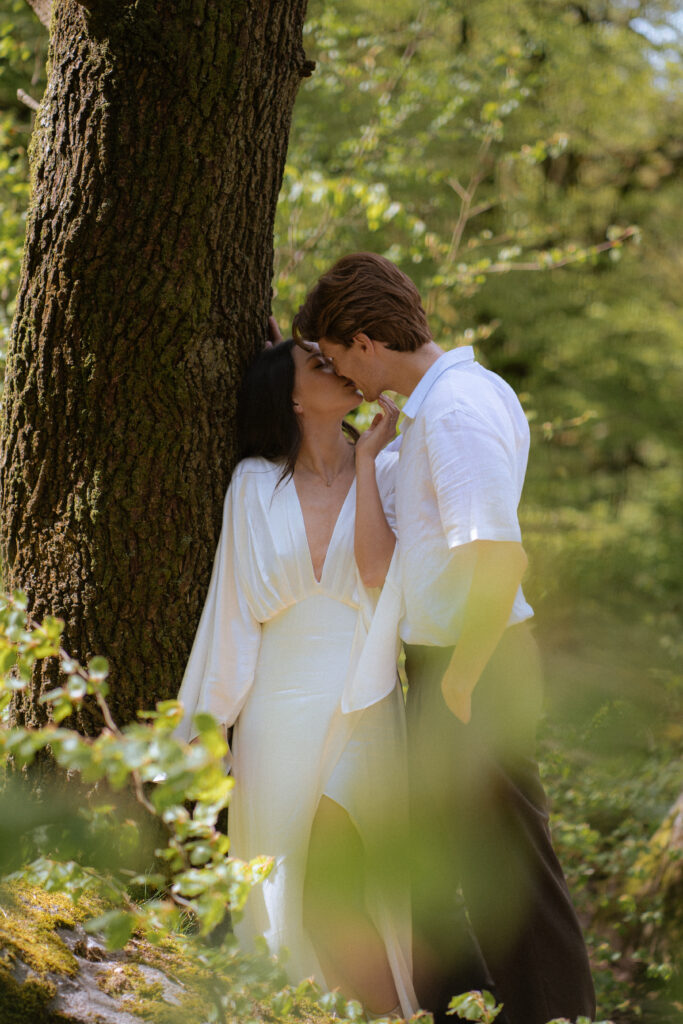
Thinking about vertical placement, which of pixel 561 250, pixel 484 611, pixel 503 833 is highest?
pixel 561 250

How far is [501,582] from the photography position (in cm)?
232

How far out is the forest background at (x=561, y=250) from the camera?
450 centimetres

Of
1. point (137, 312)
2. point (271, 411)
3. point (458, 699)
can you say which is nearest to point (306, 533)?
point (271, 411)

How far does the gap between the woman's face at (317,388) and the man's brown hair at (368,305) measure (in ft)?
0.36

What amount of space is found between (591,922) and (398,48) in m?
7.14

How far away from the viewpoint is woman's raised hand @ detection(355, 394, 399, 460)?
8.82 ft

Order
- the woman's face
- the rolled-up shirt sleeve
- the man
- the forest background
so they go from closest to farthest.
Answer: the rolled-up shirt sleeve → the man → the woman's face → the forest background

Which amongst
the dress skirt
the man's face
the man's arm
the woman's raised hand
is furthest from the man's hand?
the man's face

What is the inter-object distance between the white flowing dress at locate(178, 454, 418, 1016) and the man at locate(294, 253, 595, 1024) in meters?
0.10

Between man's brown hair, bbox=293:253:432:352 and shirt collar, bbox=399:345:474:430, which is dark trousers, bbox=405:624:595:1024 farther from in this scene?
man's brown hair, bbox=293:253:432:352

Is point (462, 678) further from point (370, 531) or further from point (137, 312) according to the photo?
point (137, 312)

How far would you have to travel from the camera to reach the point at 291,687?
8.64 ft

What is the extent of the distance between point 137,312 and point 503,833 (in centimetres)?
167

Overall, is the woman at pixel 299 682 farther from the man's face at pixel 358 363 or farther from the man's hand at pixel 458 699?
the man's hand at pixel 458 699
